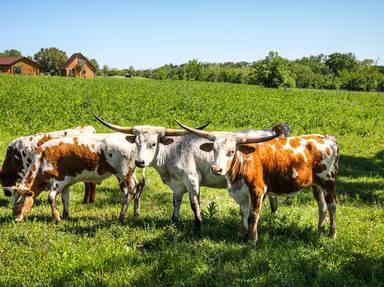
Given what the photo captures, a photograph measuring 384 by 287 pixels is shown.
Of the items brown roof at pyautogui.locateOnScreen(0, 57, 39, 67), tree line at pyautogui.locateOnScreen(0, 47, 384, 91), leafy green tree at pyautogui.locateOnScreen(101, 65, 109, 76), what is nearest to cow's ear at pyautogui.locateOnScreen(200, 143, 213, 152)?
tree line at pyautogui.locateOnScreen(0, 47, 384, 91)

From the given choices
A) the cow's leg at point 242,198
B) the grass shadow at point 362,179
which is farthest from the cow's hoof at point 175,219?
the grass shadow at point 362,179

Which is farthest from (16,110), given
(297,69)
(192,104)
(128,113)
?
(297,69)

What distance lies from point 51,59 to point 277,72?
64.9m

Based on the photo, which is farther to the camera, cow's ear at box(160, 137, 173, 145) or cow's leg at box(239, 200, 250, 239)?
cow's ear at box(160, 137, 173, 145)

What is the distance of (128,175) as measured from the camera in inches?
321

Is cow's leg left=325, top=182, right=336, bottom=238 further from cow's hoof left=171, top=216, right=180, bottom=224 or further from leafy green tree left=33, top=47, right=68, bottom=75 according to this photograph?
leafy green tree left=33, top=47, right=68, bottom=75

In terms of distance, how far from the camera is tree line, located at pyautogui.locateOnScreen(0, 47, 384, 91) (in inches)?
2876

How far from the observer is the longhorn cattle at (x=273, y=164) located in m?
6.29

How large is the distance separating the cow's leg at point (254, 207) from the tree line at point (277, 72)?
6399cm

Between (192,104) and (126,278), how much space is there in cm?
2427

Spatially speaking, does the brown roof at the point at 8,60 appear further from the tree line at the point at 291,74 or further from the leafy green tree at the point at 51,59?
the tree line at the point at 291,74

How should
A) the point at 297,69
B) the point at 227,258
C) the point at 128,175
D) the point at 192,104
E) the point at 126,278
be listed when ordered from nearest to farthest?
the point at 126,278, the point at 227,258, the point at 128,175, the point at 192,104, the point at 297,69

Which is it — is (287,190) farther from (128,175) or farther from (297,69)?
(297,69)

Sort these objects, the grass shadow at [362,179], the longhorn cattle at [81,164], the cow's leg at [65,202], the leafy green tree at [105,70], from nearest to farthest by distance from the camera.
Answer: the longhorn cattle at [81,164], the cow's leg at [65,202], the grass shadow at [362,179], the leafy green tree at [105,70]
